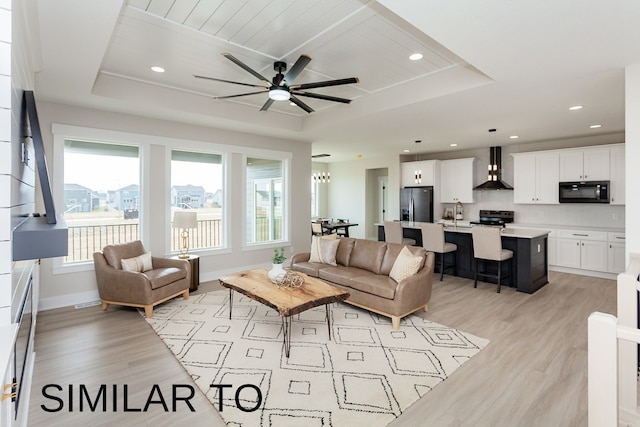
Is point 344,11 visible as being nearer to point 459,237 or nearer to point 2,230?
point 2,230

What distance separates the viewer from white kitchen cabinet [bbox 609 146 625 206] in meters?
5.75

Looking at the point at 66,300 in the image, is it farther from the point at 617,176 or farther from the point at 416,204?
the point at 617,176

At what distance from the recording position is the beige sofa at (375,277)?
3.66 m

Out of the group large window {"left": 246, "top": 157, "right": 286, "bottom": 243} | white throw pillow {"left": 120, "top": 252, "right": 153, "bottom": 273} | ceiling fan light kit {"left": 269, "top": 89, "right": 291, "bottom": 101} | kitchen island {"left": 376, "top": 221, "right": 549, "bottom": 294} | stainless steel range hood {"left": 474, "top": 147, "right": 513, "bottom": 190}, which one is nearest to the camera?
ceiling fan light kit {"left": 269, "top": 89, "right": 291, "bottom": 101}

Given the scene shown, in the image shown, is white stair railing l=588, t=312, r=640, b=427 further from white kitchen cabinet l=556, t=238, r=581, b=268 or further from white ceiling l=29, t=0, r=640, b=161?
white kitchen cabinet l=556, t=238, r=581, b=268

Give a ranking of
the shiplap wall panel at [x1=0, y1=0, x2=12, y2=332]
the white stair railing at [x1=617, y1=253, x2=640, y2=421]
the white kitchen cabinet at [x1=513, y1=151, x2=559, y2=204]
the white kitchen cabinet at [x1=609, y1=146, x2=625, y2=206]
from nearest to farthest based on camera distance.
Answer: the shiplap wall panel at [x1=0, y1=0, x2=12, y2=332] < the white stair railing at [x1=617, y1=253, x2=640, y2=421] < the white kitchen cabinet at [x1=609, y1=146, x2=625, y2=206] < the white kitchen cabinet at [x1=513, y1=151, x2=559, y2=204]

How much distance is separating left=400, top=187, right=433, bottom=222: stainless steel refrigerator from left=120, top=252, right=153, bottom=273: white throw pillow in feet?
20.8

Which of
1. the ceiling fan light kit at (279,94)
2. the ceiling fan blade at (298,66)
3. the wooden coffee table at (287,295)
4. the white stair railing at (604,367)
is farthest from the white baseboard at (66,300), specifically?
the white stair railing at (604,367)

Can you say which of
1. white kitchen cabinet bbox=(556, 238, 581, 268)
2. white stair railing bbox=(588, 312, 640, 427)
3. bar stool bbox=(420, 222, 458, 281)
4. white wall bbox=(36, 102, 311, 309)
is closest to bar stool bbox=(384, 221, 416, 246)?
bar stool bbox=(420, 222, 458, 281)

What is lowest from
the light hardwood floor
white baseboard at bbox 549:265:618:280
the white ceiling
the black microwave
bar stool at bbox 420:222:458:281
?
the light hardwood floor

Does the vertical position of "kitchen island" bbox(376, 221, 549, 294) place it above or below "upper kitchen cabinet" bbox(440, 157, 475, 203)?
below

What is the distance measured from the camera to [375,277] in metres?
4.15

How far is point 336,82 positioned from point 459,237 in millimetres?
4149

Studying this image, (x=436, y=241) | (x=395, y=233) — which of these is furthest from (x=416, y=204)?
(x=436, y=241)
